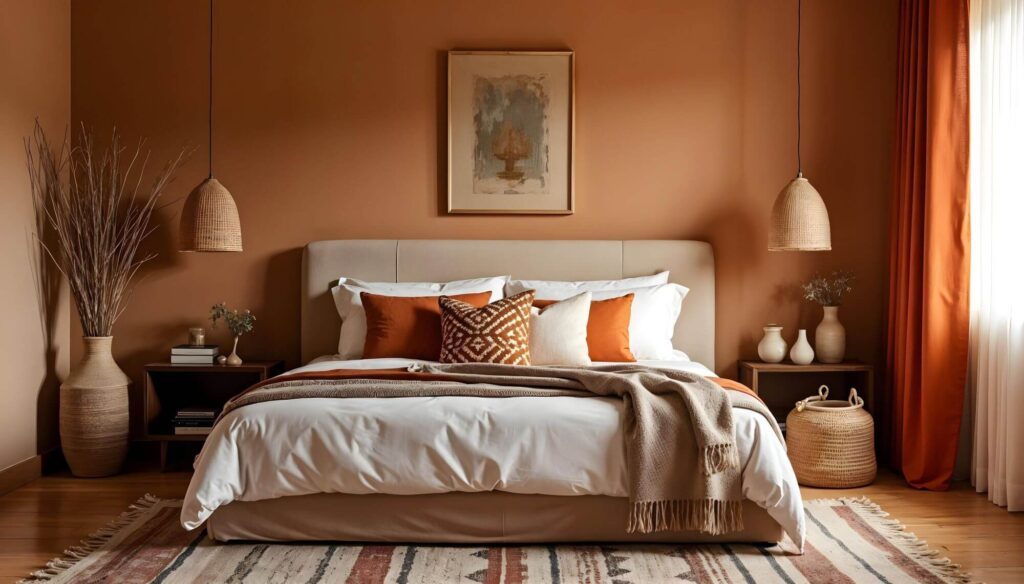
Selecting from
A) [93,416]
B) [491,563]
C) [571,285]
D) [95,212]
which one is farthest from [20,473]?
[571,285]

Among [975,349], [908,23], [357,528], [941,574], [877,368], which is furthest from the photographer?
[877,368]

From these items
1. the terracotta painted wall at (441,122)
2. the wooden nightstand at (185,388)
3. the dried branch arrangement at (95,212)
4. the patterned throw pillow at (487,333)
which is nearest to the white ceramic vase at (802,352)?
the terracotta painted wall at (441,122)

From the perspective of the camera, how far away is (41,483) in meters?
4.38

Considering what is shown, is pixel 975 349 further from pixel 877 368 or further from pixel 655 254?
pixel 655 254

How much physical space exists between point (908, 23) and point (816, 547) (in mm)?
2862

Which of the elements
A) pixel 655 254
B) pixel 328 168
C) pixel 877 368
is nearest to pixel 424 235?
pixel 328 168

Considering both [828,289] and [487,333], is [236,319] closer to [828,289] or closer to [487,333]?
[487,333]

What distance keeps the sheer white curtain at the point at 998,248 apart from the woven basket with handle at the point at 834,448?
0.49m

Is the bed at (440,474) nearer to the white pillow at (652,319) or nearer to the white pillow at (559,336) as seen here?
the white pillow at (559,336)

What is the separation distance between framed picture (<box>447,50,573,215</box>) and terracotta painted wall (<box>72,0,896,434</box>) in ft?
0.34

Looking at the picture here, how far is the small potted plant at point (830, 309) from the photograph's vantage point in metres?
4.69

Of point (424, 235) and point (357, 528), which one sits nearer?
point (357, 528)

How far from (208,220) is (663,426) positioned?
2633 millimetres

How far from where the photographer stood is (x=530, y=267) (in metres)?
4.88
